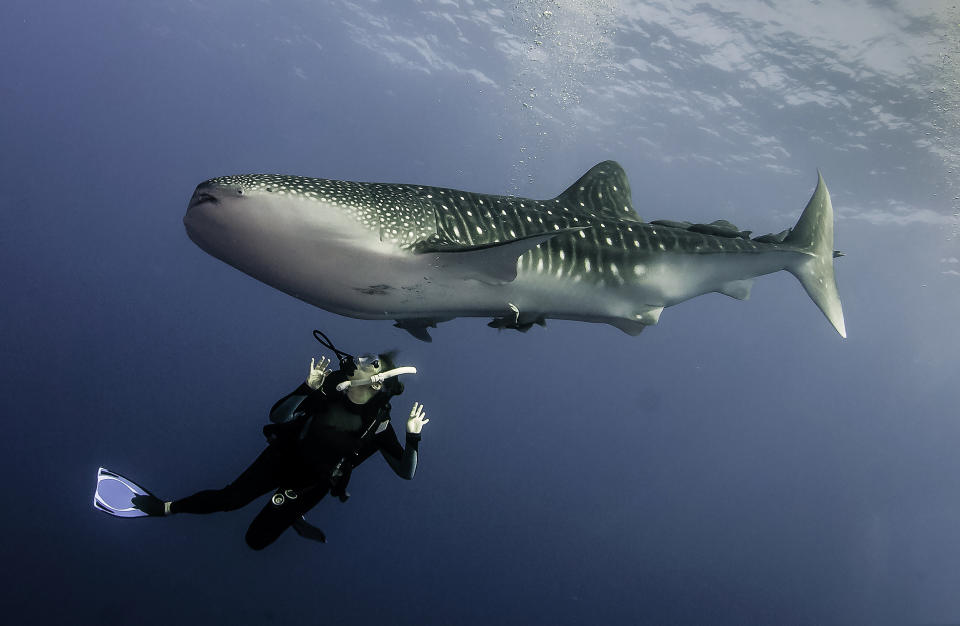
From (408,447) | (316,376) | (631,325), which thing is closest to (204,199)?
(316,376)

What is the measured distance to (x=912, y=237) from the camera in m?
37.2

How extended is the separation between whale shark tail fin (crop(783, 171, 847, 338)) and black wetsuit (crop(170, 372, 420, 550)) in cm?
486

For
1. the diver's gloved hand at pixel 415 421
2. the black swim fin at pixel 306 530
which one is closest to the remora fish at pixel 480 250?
the diver's gloved hand at pixel 415 421

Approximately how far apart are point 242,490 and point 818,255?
7000 millimetres

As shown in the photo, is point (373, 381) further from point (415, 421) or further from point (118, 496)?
point (118, 496)

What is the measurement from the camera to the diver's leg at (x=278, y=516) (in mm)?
5008

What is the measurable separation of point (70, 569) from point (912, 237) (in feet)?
168

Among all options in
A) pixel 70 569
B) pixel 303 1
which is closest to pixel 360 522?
pixel 70 569

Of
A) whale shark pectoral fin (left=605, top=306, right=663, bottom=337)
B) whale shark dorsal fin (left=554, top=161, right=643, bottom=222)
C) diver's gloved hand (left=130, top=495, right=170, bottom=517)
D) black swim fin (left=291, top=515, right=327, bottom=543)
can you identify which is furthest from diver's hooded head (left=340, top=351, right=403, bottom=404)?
whale shark dorsal fin (left=554, top=161, right=643, bottom=222)

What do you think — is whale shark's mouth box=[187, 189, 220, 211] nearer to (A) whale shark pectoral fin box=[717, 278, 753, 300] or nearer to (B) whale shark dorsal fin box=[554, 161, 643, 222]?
(B) whale shark dorsal fin box=[554, 161, 643, 222]

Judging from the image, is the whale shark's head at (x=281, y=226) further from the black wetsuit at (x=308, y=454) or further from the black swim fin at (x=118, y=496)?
the black swim fin at (x=118, y=496)

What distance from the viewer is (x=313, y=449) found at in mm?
4477

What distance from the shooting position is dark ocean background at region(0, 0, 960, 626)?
1587 centimetres

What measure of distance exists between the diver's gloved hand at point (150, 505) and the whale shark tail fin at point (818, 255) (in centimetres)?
731
